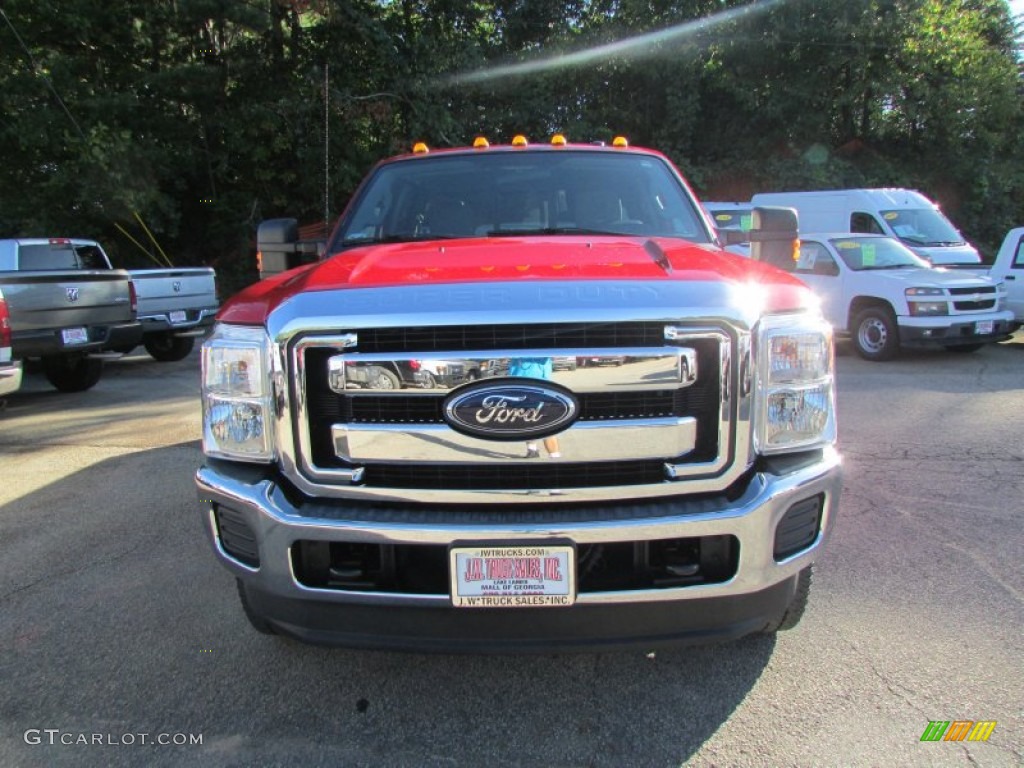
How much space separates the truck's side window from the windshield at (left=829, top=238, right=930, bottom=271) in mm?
2643

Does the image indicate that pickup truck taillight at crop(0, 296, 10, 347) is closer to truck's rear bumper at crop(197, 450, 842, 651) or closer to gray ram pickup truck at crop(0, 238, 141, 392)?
gray ram pickup truck at crop(0, 238, 141, 392)

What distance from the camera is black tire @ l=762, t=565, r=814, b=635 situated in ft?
8.66

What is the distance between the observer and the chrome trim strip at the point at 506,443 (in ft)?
7.34

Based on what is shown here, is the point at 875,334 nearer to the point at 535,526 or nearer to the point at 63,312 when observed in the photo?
the point at 535,526

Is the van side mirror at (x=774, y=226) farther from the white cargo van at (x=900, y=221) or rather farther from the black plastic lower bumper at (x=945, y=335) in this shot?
the white cargo van at (x=900, y=221)

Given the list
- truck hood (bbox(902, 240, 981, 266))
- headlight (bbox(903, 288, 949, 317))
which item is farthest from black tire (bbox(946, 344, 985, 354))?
truck hood (bbox(902, 240, 981, 266))

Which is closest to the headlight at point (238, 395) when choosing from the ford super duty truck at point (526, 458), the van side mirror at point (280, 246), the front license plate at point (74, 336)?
the ford super duty truck at point (526, 458)

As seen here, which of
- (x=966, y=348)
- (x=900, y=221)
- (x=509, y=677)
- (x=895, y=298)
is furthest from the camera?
(x=900, y=221)

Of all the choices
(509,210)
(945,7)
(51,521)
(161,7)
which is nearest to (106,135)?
(161,7)

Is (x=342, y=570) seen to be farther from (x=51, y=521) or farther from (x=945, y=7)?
(x=945, y=7)

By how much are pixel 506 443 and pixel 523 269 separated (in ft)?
1.96

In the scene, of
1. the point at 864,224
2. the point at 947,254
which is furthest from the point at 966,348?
the point at 864,224

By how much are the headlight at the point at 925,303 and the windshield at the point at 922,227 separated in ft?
12.6

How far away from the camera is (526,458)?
2.24 m
